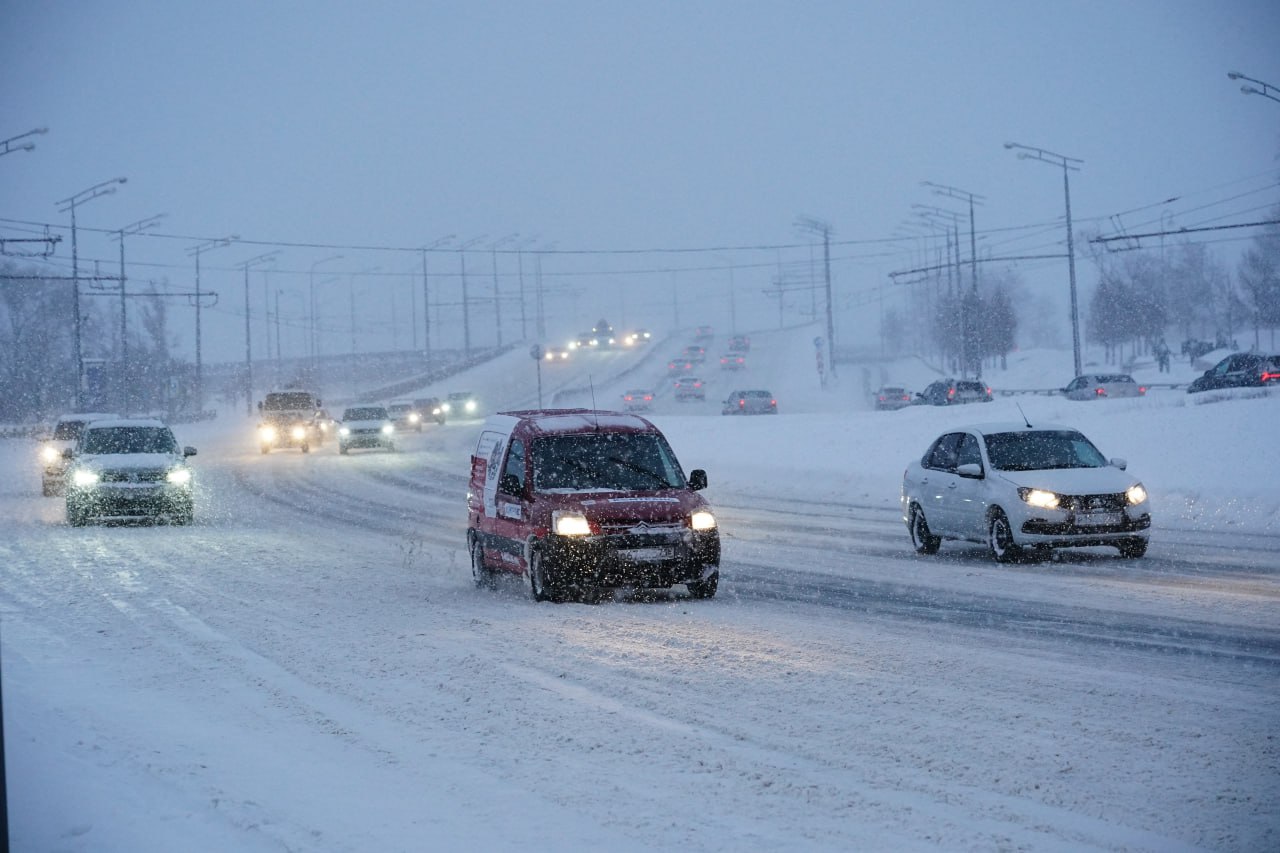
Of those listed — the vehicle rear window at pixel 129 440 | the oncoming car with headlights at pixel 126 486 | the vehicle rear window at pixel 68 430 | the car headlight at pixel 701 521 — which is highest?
the vehicle rear window at pixel 68 430

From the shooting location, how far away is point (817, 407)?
77.5m

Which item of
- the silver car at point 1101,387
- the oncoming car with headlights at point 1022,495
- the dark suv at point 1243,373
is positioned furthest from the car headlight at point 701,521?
the silver car at point 1101,387

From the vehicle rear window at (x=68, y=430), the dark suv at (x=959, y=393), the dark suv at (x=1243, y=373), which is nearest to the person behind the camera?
the vehicle rear window at (x=68, y=430)

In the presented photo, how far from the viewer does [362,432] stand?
50.0 m

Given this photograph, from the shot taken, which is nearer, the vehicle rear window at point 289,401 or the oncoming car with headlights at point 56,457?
the oncoming car with headlights at point 56,457

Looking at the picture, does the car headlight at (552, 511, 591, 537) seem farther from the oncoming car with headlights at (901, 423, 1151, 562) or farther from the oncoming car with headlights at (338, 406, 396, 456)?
the oncoming car with headlights at (338, 406, 396, 456)

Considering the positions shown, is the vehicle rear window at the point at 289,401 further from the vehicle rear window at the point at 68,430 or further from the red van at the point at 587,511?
the red van at the point at 587,511

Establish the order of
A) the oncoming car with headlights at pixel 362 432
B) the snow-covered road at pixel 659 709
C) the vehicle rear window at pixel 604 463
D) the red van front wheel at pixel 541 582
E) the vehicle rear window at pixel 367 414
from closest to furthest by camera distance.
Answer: the snow-covered road at pixel 659 709 < the red van front wheel at pixel 541 582 < the vehicle rear window at pixel 604 463 < the oncoming car with headlights at pixel 362 432 < the vehicle rear window at pixel 367 414

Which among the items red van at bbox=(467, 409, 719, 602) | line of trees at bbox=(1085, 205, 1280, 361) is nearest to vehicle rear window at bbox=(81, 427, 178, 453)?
red van at bbox=(467, 409, 719, 602)

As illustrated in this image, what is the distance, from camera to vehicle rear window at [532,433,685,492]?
14.2 meters

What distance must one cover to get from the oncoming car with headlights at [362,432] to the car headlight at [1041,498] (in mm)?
36676

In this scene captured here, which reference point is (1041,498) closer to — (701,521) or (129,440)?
(701,521)

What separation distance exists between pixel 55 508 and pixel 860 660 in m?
22.8

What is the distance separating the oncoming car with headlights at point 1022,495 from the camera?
15.8 metres
